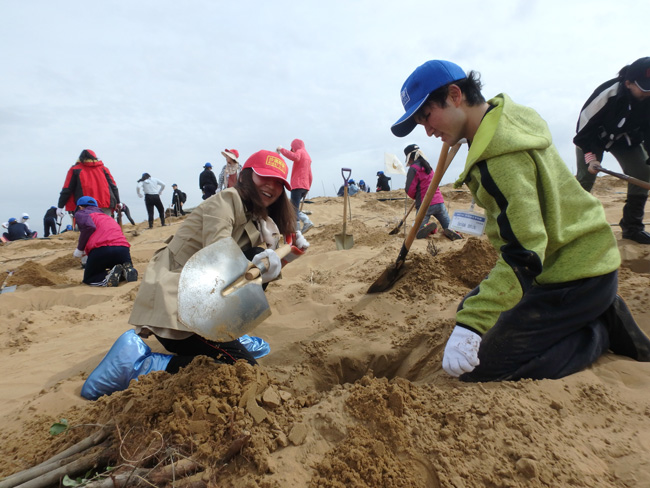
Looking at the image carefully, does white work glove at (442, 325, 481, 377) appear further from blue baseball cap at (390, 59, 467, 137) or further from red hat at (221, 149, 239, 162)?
red hat at (221, 149, 239, 162)

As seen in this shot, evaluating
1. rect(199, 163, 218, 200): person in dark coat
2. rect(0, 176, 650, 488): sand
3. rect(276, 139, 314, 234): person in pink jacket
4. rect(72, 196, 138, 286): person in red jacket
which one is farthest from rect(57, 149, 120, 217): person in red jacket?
rect(0, 176, 650, 488): sand

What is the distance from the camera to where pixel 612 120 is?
354 cm

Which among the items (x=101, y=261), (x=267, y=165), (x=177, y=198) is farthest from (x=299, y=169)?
(x=177, y=198)

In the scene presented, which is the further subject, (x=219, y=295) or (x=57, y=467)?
(x=219, y=295)

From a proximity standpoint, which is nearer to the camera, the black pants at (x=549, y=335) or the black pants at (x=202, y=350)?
the black pants at (x=549, y=335)

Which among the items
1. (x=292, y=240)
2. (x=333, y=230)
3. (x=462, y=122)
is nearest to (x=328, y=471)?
(x=462, y=122)

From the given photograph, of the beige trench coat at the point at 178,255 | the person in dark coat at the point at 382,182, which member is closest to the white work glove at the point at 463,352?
the beige trench coat at the point at 178,255

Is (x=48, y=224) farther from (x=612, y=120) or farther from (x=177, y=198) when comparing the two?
(x=612, y=120)

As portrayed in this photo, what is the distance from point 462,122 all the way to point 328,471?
155cm

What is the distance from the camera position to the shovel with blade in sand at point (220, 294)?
174cm

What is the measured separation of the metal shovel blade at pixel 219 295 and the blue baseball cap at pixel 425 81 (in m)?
1.13

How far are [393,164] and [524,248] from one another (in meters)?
6.88

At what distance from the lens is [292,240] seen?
315 centimetres

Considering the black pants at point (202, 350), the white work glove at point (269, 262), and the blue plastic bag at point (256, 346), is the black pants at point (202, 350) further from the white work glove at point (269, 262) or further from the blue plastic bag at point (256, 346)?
the white work glove at point (269, 262)
